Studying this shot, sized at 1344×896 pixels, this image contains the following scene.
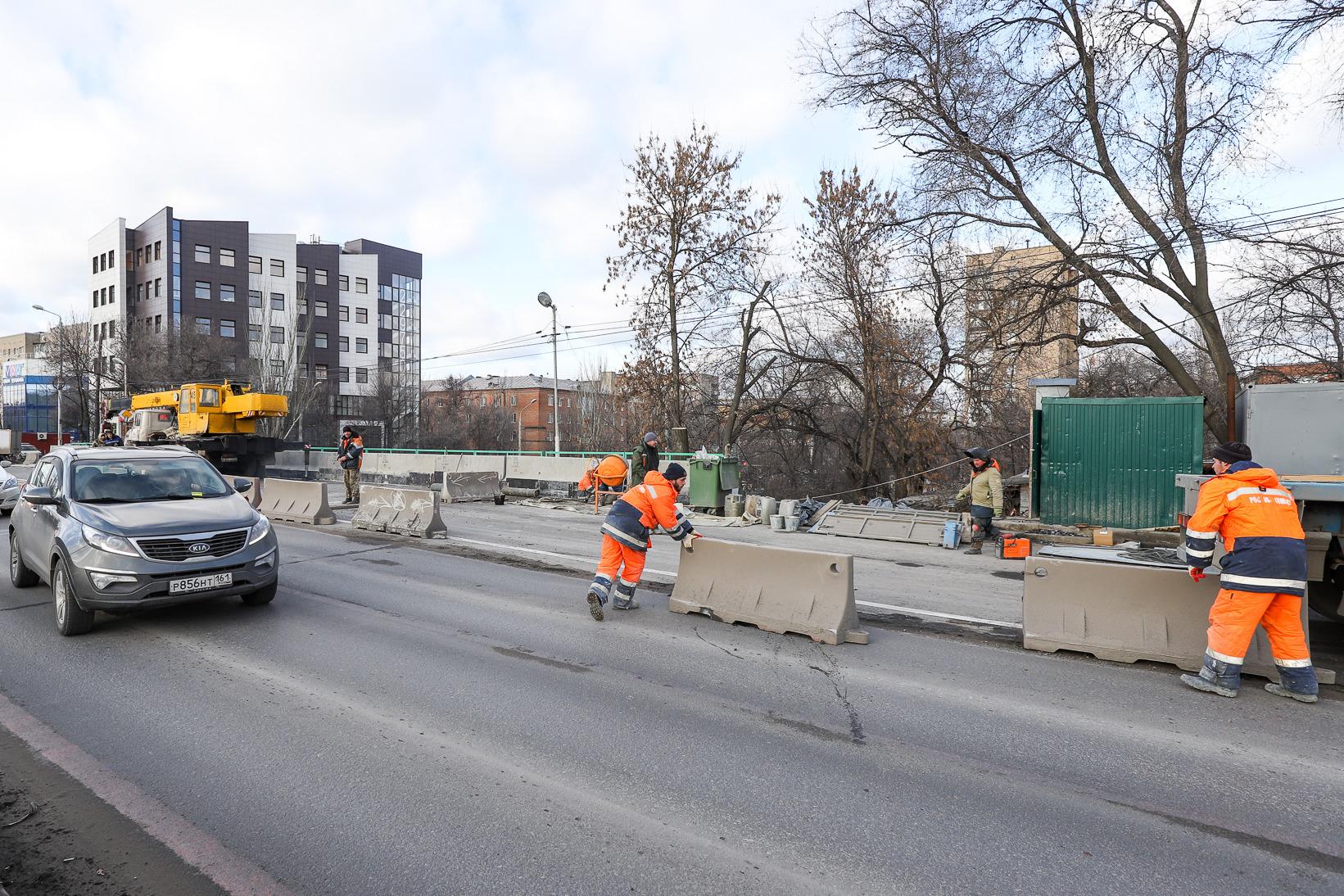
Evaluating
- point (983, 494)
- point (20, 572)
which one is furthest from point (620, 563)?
point (983, 494)

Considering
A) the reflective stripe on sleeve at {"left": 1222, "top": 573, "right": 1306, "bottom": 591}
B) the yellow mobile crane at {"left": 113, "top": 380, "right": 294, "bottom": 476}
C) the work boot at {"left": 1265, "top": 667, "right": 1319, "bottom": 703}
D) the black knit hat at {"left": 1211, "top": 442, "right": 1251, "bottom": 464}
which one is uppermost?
the yellow mobile crane at {"left": 113, "top": 380, "right": 294, "bottom": 476}

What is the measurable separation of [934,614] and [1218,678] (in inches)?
108

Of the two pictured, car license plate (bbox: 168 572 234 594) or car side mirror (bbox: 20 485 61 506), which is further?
car side mirror (bbox: 20 485 61 506)

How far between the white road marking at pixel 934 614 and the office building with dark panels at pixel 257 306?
152 feet

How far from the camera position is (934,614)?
25.3ft

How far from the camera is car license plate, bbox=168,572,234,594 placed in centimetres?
632

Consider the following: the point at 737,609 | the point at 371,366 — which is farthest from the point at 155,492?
the point at 371,366

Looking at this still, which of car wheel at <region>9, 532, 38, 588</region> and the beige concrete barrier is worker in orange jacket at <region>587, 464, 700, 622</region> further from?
car wheel at <region>9, 532, 38, 588</region>

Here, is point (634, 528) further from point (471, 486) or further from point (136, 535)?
point (471, 486)

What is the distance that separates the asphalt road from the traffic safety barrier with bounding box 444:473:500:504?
13.0 meters

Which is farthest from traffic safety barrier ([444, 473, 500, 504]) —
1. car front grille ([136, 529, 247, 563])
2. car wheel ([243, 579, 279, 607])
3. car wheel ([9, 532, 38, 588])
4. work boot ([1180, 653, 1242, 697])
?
work boot ([1180, 653, 1242, 697])

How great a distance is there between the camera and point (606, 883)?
2967 mm

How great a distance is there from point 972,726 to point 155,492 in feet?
24.4

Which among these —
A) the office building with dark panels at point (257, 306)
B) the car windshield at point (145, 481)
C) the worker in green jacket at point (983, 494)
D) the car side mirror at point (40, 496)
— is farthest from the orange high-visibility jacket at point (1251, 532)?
the office building with dark panels at point (257, 306)
